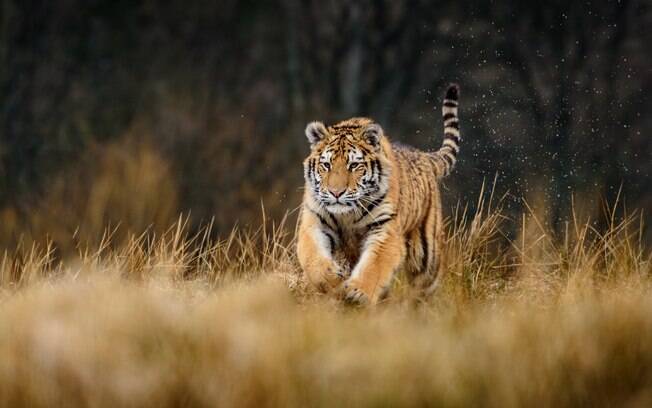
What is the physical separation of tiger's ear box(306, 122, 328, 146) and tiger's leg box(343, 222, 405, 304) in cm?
56

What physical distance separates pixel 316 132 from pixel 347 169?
27cm

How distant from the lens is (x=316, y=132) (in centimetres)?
562

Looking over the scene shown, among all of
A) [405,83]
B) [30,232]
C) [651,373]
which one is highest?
[405,83]

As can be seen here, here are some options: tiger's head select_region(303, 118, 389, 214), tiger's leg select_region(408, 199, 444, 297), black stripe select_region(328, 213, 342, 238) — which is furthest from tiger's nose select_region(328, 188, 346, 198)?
tiger's leg select_region(408, 199, 444, 297)

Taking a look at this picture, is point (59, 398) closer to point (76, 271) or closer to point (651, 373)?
point (651, 373)

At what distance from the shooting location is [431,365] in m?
4.00

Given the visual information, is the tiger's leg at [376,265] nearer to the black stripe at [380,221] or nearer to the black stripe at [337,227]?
the black stripe at [380,221]

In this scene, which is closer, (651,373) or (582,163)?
(651,373)

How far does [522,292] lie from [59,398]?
7.83ft

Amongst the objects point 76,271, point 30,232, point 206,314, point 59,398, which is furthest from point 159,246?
point 59,398

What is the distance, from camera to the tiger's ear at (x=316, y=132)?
220 inches

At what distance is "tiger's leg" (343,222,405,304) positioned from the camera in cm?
513

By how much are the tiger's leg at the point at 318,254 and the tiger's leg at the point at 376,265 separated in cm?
9

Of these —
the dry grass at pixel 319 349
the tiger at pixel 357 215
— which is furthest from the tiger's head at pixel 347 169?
the dry grass at pixel 319 349
